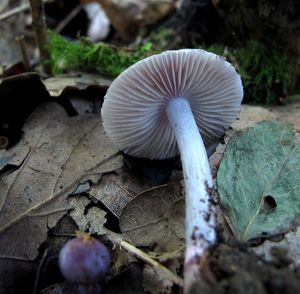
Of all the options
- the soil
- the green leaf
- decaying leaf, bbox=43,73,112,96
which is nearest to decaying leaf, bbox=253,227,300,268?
the green leaf

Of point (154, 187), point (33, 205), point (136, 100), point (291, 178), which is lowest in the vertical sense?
point (291, 178)

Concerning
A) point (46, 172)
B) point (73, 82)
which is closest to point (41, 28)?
point (73, 82)

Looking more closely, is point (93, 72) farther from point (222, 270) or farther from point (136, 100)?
point (222, 270)

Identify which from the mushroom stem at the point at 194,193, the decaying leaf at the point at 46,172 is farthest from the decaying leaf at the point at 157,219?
the decaying leaf at the point at 46,172

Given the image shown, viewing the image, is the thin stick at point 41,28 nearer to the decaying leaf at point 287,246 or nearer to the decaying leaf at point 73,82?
the decaying leaf at point 73,82

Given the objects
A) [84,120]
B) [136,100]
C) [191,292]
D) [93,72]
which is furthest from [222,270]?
[93,72]
